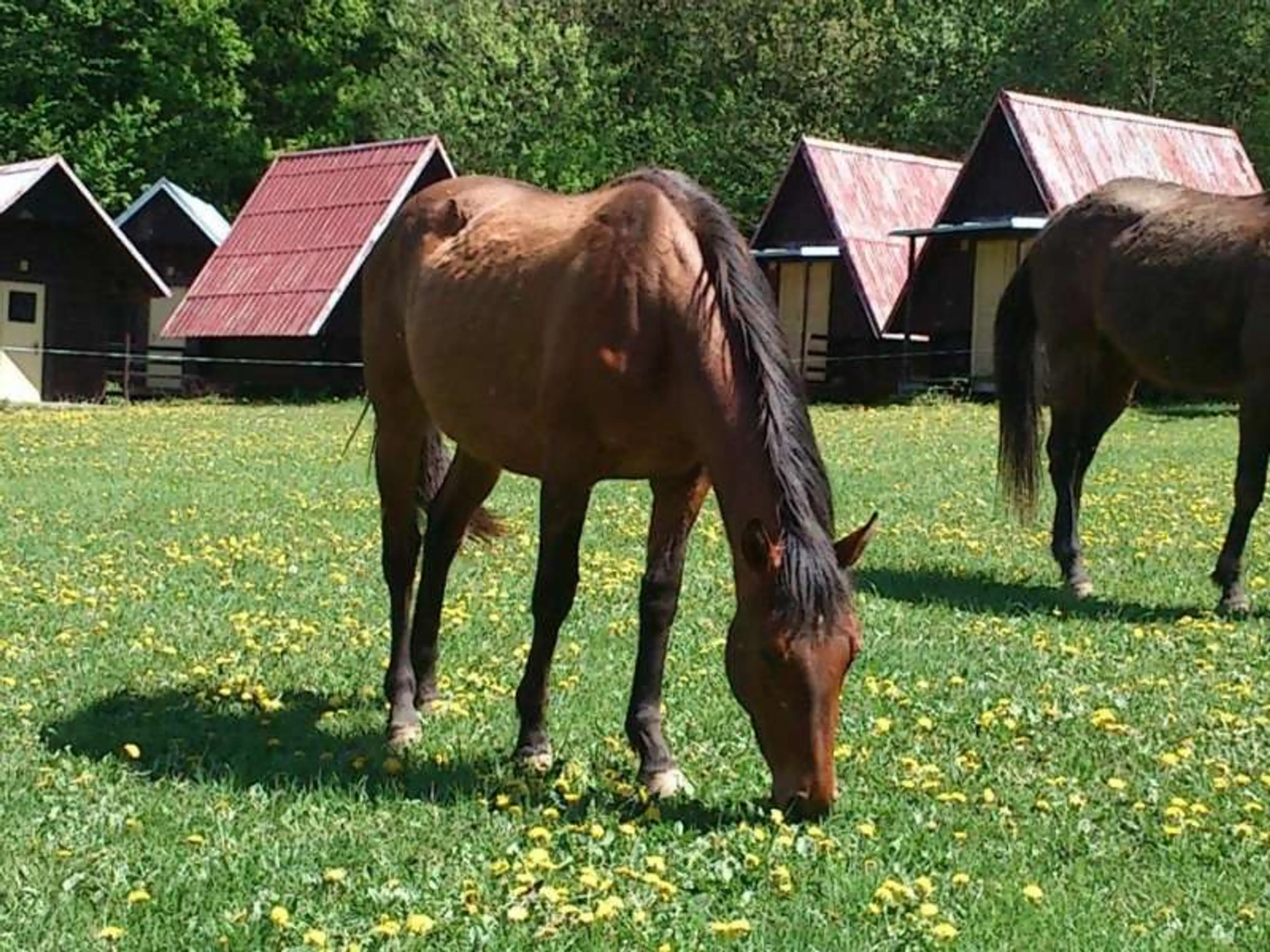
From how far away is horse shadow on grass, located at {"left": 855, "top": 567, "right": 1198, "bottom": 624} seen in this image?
977 centimetres

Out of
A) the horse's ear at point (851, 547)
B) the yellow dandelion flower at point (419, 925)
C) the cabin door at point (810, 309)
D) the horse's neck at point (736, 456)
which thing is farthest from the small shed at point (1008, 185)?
the yellow dandelion flower at point (419, 925)

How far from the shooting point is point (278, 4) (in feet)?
192

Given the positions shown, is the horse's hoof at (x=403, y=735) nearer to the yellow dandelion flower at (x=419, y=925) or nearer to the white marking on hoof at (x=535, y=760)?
the white marking on hoof at (x=535, y=760)

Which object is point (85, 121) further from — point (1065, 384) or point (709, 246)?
point (709, 246)

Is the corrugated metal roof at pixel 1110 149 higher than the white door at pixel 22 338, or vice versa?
the corrugated metal roof at pixel 1110 149

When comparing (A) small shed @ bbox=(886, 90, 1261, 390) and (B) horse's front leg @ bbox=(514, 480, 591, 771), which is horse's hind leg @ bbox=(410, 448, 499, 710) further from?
(A) small shed @ bbox=(886, 90, 1261, 390)

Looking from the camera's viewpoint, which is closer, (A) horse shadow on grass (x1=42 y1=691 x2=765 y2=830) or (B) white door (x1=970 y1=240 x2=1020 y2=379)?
(A) horse shadow on grass (x1=42 y1=691 x2=765 y2=830)

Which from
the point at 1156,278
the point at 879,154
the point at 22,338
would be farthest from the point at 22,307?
the point at 1156,278

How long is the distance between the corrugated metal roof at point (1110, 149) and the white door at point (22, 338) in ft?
72.9

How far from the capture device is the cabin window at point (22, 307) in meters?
39.1

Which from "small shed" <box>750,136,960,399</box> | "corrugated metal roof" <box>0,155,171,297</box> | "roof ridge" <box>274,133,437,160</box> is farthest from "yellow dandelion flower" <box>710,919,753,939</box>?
"roof ridge" <box>274,133,437,160</box>

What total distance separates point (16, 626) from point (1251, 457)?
7240 mm

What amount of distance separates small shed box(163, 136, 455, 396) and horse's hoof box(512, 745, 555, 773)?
31.3 meters

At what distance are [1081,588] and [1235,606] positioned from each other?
40.4 inches
